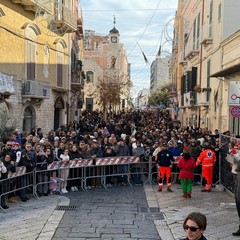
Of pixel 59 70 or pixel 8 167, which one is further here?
pixel 59 70

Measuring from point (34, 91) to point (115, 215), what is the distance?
15.0 metres

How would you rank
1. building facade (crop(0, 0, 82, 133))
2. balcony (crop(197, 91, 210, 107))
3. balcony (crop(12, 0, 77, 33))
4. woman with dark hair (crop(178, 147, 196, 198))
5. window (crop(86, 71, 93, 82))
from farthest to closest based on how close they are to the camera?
1. window (crop(86, 71, 93, 82))
2. balcony (crop(197, 91, 210, 107))
3. balcony (crop(12, 0, 77, 33))
4. building facade (crop(0, 0, 82, 133))
5. woman with dark hair (crop(178, 147, 196, 198))

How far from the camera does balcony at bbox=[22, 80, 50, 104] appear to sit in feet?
75.7

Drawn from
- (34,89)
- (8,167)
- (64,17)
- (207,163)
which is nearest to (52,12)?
(64,17)

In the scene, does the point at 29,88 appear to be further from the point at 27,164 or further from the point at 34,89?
the point at 27,164

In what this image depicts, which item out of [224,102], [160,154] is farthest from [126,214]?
[224,102]

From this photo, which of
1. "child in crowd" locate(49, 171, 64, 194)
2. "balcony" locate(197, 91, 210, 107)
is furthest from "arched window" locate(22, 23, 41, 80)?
"child in crowd" locate(49, 171, 64, 194)

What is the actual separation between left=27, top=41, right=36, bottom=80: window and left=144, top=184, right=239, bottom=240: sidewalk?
12468mm

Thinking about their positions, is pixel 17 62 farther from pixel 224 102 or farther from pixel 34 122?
pixel 224 102

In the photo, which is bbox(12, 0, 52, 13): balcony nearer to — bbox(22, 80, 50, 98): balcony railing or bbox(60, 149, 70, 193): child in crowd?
bbox(22, 80, 50, 98): balcony railing

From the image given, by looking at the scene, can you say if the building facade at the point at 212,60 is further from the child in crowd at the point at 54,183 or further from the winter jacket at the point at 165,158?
the child in crowd at the point at 54,183

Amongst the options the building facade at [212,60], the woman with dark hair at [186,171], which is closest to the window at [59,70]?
the building facade at [212,60]

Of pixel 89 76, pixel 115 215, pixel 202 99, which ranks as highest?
pixel 89 76

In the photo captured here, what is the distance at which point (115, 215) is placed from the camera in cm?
999
